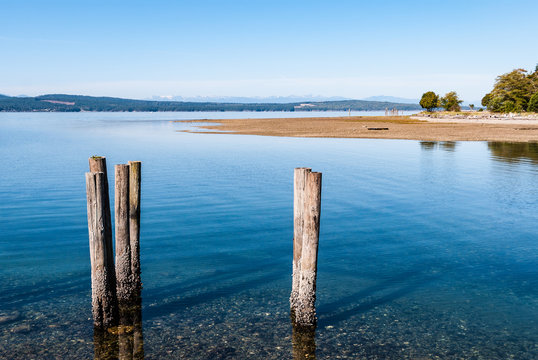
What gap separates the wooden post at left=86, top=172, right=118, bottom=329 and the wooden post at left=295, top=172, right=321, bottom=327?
3.84 m

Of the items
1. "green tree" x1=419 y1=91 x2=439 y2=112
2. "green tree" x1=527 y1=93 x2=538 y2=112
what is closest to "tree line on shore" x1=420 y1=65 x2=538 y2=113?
"green tree" x1=527 y1=93 x2=538 y2=112

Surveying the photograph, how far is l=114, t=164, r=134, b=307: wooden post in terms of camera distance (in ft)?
33.3

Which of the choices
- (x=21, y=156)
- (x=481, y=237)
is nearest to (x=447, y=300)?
(x=481, y=237)

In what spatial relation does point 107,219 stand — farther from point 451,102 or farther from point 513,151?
point 451,102

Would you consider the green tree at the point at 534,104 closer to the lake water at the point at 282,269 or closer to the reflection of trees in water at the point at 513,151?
the reflection of trees in water at the point at 513,151

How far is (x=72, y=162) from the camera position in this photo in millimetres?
36031

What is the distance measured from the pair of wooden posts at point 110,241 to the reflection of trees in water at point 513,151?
33.2 meters

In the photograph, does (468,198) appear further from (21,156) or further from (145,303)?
(21,156)

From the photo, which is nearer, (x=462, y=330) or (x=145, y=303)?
(x=462, y=330)

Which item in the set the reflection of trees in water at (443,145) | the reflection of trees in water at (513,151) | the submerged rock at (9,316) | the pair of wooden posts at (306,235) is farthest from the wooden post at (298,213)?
the reflection of trees in water at (443,145)

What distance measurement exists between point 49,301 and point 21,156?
112 ft

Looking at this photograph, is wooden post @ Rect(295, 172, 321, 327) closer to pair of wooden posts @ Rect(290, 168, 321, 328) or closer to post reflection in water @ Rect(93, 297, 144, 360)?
pair of wooden posts @ Rect(290, 168, 321, 328)

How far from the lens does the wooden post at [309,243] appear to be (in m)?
9.05

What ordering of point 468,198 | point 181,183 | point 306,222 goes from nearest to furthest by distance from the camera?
point 306,222 → point 468,198 → point 181,183
